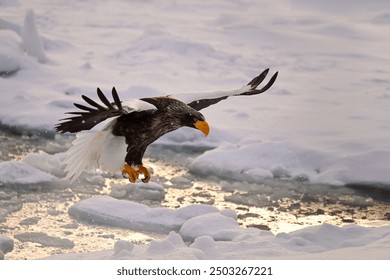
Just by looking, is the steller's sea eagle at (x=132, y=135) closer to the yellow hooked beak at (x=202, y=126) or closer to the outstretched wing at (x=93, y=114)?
the yellow hooked beak at (x=202, y=126)

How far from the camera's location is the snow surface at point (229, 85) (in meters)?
4.47

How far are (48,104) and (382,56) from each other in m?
2.73

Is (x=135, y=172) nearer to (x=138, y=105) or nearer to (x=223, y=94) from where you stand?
(x=138, y=105)

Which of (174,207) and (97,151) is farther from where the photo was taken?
(174,207)

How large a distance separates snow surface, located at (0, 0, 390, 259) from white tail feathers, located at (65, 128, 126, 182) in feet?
1.29

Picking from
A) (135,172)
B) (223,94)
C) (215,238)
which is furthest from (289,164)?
(135,172)

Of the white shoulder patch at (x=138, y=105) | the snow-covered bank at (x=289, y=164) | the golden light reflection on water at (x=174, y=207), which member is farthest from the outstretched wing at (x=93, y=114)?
the snow-covered bank at (x=289, y=164)

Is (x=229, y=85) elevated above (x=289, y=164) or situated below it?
above

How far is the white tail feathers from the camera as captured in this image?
3.91 metres

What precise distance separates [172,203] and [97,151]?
1179 mm

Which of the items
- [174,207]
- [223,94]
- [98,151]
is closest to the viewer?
[98,151]

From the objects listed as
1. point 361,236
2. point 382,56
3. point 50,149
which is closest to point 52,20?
point 50,149

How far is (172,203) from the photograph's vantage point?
5.11 metres

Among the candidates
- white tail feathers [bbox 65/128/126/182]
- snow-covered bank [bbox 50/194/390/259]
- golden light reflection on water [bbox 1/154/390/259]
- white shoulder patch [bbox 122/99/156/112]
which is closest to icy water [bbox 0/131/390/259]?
golden light reflection on water [bbox 1/154/390/259]
